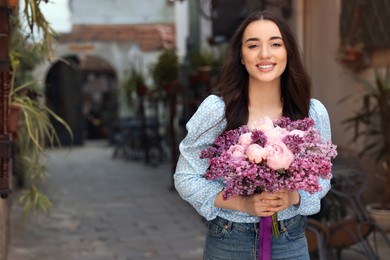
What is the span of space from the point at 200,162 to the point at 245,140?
0.26 meters

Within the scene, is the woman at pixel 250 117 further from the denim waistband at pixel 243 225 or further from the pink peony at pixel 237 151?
the pink peony at pixel 237 151

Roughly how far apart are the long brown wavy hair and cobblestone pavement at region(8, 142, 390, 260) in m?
3.27

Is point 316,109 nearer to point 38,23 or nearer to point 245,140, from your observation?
point 245,140

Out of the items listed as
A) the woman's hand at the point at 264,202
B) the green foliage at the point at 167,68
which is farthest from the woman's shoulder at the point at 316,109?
the green foliage at the point at 167,68

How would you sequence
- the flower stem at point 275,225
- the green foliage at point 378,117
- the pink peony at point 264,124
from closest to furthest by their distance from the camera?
the pink peony at point 264,124
the flower stem at point 275,225
the green foliage at point 378,117

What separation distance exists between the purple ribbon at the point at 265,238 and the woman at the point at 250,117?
24 mm

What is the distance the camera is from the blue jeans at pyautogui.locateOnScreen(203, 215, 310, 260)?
2436mm

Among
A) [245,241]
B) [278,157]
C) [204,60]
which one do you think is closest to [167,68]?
[204,60]

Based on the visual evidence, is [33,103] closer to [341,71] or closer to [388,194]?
[388,194]

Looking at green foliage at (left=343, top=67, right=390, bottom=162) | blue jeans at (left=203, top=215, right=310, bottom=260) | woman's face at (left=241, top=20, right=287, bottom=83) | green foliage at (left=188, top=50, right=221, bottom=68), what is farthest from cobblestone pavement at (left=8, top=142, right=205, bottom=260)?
woman's face at (left=241, top=20, right=287, bottom=83)

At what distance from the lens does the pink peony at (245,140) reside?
227 centimetres

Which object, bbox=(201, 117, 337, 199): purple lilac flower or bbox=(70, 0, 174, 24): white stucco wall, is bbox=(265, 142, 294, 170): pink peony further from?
bbox=(70, 0, 174, 24): white stucco wall

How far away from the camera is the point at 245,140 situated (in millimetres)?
2275

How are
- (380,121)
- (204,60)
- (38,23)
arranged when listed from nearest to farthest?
1. (38,23)
2. (380,121)
3. (204,60)
